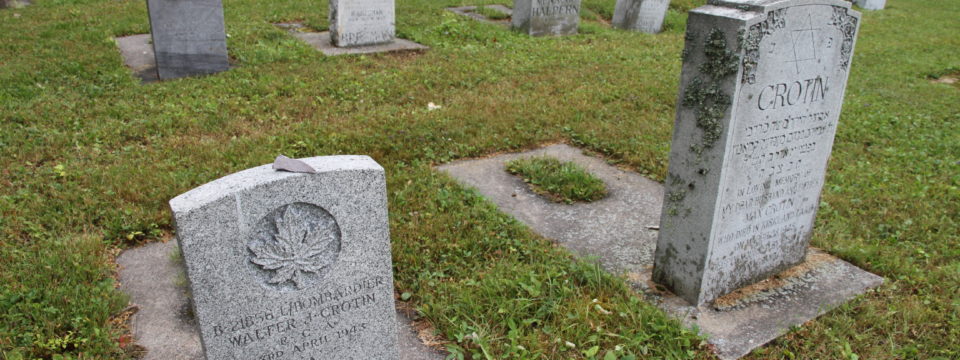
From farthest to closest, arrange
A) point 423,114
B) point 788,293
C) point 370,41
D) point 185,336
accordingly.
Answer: point 370,41
point 423,114
point 788,293
point 185,336

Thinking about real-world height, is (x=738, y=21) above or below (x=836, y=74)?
above

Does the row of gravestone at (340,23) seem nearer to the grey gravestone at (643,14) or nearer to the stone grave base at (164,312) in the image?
the grey gravestone at (643,14)

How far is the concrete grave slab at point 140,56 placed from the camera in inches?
284

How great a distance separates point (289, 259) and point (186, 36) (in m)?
5.54

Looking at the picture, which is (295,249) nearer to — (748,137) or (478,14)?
(748,137)

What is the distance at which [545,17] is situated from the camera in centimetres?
1041

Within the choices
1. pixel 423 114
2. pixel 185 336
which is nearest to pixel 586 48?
pixel 423 114

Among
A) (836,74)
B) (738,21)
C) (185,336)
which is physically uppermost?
(738,21)

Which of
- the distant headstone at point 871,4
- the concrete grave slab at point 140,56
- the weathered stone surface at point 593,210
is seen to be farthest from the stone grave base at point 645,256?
the distant headstone at point 871,4

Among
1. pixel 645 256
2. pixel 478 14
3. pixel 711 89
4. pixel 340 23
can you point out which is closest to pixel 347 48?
pixel 340 23

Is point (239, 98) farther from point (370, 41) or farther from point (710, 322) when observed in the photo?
point (710, 322)

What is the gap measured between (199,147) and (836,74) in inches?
171

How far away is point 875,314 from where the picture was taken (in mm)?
3252

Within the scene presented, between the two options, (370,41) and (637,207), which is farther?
(370,41)
